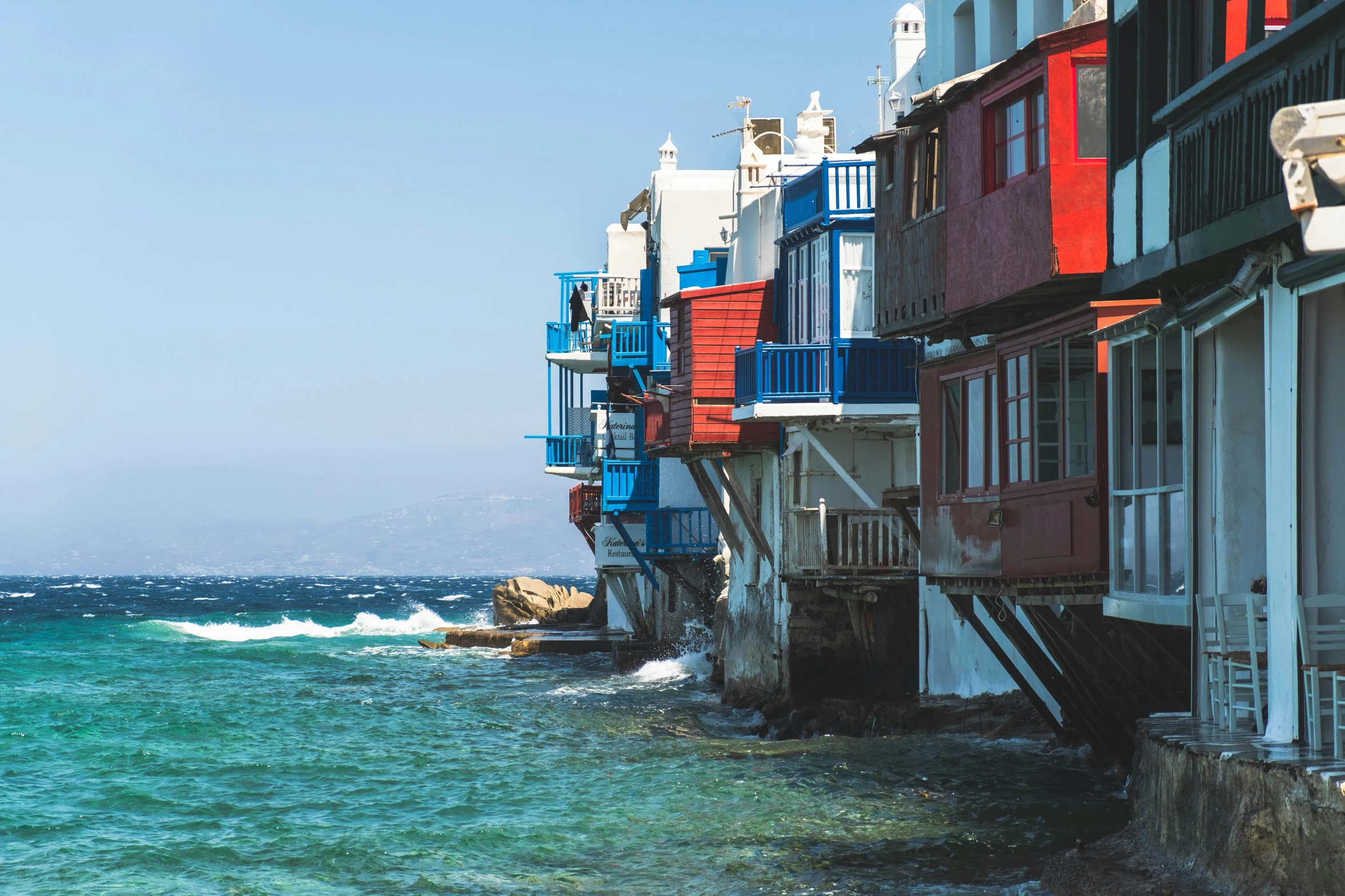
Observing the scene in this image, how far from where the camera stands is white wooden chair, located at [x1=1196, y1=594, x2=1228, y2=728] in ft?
37.4

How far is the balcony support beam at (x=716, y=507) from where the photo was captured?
101ft

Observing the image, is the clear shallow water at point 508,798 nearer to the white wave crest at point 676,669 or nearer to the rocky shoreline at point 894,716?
the white wave crest at point 676,669

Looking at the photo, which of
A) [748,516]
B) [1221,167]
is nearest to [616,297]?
[748,516]

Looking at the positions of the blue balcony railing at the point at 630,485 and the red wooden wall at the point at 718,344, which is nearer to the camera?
the red wooden wall at the point at 718,344

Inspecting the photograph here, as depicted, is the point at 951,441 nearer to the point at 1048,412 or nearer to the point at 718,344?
the point at 1048,412

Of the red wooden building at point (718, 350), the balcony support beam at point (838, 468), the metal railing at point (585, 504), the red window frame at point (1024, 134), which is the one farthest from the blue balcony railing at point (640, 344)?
the red window frame at point (1024, 134)

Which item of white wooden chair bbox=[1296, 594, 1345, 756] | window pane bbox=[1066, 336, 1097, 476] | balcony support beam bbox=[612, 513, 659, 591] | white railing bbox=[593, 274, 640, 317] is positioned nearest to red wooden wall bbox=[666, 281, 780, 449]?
balcony support beam bbox=[612, 513, 659, 591]

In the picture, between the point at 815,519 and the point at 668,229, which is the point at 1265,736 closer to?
the point at 815,519

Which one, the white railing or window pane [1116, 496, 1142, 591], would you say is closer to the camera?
window pane [1116, 496, 1142, 591]

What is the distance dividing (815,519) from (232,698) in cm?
1930

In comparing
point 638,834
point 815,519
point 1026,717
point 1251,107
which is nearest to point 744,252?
point 815,519

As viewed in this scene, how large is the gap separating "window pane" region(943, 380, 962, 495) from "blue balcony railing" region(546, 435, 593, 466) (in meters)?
Result: 27.8

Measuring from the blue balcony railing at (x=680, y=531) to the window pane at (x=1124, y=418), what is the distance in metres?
23.7

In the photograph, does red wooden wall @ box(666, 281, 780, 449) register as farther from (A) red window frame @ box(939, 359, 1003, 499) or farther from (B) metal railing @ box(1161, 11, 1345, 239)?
(B) metal railing @ box(1161, 11, 1345, 239)
